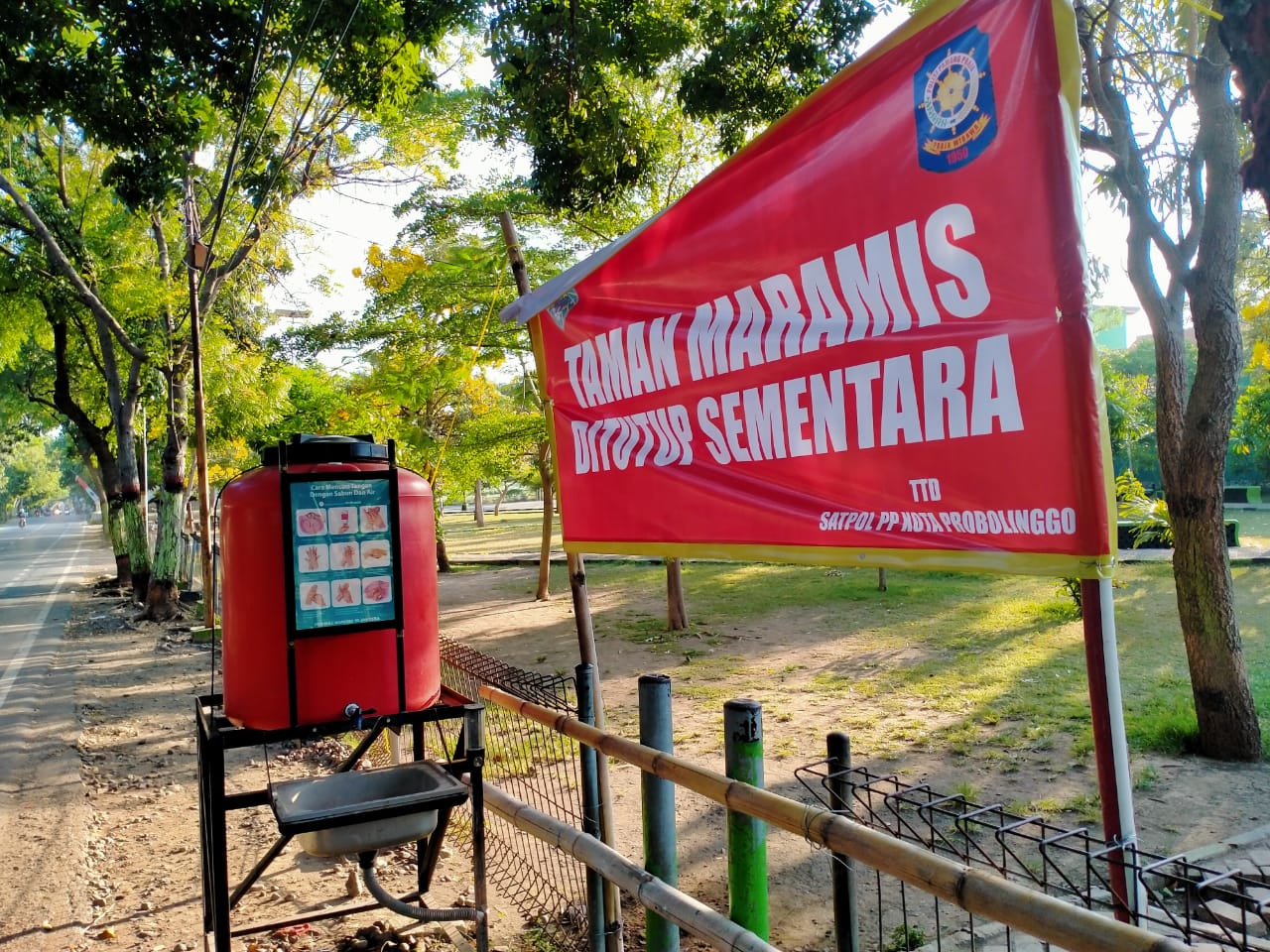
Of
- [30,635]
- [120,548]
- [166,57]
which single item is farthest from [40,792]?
[120,548]

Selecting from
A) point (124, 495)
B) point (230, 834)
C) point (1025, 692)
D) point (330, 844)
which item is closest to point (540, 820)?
point (330, 844)

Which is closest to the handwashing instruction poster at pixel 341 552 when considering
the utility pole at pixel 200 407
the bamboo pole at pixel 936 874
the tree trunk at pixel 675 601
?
the bamboo pole at pixel 936 874

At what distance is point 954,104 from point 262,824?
5.60m

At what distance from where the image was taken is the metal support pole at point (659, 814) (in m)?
3.19

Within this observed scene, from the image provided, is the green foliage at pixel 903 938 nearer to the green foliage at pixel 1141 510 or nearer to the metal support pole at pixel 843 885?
the metal support pole at pixel 843 885

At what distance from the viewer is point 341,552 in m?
3.13

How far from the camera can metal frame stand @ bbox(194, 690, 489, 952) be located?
305 centimetres

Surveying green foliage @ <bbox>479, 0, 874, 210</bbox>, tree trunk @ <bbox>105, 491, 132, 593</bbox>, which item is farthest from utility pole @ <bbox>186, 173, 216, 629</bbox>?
tree trunk @ <bbox>105, 491, 132, 593</bbox>

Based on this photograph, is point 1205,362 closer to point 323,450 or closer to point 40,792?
point 323,450

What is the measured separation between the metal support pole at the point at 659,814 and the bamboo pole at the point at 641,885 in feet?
0.56

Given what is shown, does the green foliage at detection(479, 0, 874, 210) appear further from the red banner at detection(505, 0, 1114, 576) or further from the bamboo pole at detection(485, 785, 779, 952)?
the bamboo pole at detection(485, 785, 779, 952)

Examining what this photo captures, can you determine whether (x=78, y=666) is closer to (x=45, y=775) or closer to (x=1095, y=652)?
(x=45, y=775)

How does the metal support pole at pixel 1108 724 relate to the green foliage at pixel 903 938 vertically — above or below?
above

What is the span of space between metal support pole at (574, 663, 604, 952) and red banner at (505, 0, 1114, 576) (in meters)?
0.91
